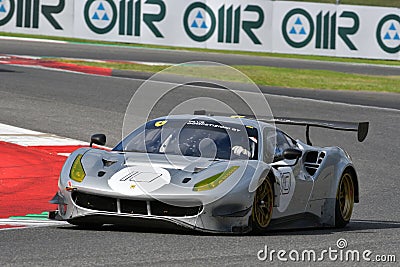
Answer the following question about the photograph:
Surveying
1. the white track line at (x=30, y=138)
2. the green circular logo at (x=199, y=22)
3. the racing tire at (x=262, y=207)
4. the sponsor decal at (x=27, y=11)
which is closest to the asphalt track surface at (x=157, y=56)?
the green circular logo at (x=199, y=22)

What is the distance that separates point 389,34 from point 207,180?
3255 centimetres

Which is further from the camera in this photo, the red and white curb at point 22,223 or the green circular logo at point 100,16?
the green circular logo at point 100,16

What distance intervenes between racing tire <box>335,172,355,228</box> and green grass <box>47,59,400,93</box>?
1734 cm

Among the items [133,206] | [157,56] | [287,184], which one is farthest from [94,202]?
[157,56]

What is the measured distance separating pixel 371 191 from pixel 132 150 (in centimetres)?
475

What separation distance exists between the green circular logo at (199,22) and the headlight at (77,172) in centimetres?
2934

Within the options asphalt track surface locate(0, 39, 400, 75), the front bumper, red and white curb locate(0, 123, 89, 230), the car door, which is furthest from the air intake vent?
asphalt track surface locate(0, 39, 400, 75)

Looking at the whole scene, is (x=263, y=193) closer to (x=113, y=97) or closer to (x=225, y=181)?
(x=225, y=181)

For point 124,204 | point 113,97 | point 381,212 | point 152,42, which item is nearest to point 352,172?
point 381,212

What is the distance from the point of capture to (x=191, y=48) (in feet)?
130

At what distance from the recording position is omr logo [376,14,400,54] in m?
40.3

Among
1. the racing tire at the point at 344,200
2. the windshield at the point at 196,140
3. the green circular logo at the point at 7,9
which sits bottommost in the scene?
the green circular logo at the point at 7,9

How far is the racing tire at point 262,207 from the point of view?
9180 millimetres

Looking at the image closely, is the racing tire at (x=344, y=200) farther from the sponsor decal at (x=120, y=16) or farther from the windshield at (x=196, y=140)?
the sponsor decal at (x=120, y=16)
